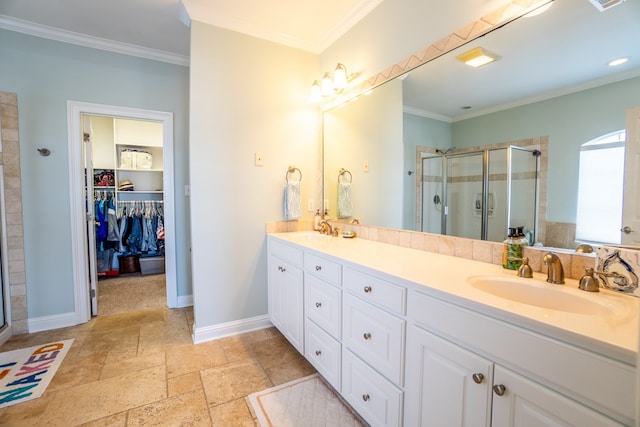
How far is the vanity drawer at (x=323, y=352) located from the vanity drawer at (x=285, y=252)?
405 millimetres

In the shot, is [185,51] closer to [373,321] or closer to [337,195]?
[337,195]

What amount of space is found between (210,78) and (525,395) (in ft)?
8.49

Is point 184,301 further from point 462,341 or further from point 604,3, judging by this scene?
point 604,3

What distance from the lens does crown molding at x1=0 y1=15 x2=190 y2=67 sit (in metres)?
2.31

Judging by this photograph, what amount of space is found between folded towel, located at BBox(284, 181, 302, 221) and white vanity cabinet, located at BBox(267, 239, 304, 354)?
30cm

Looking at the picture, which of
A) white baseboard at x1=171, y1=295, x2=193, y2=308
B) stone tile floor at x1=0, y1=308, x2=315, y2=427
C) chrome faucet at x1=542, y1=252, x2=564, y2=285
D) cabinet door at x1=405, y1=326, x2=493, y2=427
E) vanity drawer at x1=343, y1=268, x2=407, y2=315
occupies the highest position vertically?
chrome faucet at x1=542, y1=252, x2=564, y2=285

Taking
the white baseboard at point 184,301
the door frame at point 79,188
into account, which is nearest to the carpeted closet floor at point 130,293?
the white baseboard at point 184,301

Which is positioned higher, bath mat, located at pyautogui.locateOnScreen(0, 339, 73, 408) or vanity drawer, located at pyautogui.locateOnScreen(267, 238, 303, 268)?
vanity drawer, located at pyautogui.locateOnScreen(267, 238, 303, 268)

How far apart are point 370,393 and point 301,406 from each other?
0.49 meters

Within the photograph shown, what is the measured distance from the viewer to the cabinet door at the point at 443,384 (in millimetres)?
882

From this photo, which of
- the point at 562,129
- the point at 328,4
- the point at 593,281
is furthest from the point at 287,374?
the point at 328,4

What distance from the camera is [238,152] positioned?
237 cm

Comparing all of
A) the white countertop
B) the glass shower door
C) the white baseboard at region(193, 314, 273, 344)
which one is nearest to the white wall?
the white baseboard at region(193, 314, 273, 344)

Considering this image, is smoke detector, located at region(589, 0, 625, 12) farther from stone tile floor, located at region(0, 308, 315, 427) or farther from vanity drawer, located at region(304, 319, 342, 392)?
stone tile floor, located at region(0, 308, 315, 427)
